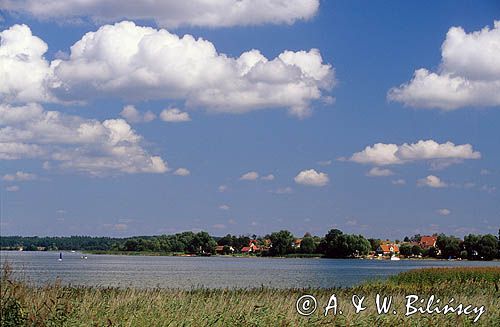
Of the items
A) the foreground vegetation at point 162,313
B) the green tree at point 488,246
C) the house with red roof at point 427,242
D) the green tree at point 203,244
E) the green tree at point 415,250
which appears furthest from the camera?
the house with red roof at point 427,242

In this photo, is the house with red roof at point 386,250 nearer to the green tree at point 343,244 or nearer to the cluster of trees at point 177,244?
the green tree at point 343,244

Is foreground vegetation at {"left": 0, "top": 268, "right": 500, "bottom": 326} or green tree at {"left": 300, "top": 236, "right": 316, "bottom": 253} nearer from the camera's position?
foreground vegetation at {"left": 0, "top": 268, "right": 500, "bottom": 326}

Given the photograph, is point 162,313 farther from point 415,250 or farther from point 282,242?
point 415,250

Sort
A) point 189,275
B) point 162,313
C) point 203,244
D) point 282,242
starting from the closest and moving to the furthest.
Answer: point 162,313
point 189,275
point 282,242
point 203,244

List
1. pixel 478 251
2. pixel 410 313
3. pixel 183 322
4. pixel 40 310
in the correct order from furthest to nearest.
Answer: pixel 478 251 → pixel 410 313 → pixel 183 322 → pixel 40 310

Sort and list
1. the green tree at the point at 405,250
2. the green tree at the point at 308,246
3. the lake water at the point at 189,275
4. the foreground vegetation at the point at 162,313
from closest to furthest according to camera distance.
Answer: the foreground vegetation at the point at 162,313
the lake water at the point at 189,275
the green tree at the point at 308,246
the green tree at the point at 405,250

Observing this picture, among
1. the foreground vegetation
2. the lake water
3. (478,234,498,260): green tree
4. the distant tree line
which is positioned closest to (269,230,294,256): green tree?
the distant tree line

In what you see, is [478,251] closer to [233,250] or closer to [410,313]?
[233,250]

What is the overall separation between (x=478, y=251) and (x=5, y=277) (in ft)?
405

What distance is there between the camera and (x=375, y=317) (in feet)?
57.3

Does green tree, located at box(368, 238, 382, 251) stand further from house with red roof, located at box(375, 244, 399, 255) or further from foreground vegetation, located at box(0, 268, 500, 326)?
foreground vegetation, located at box(0, 268, 500, 326)

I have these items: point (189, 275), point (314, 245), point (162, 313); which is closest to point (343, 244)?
point (314, 245)

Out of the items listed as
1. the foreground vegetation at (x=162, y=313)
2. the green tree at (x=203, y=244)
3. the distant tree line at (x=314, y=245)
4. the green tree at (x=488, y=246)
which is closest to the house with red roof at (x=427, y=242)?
the distant tree line at (x=314, y=245)

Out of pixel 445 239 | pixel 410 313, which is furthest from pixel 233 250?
pixel 410 313
